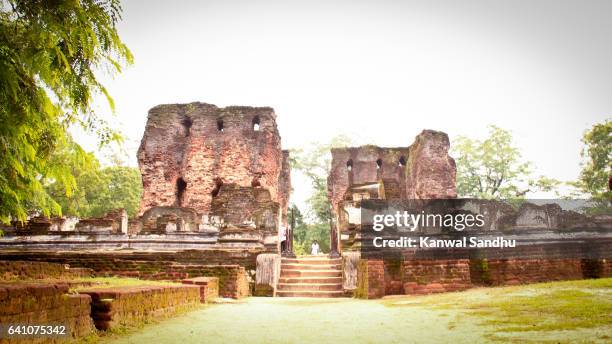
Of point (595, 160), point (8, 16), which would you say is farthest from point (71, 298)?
point (595, 160)

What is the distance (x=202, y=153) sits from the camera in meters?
22.8

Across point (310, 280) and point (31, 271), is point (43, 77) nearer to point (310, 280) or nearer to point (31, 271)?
point (31, 271)

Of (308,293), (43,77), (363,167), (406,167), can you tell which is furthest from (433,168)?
(43,77)

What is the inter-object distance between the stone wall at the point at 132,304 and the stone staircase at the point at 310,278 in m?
3.88

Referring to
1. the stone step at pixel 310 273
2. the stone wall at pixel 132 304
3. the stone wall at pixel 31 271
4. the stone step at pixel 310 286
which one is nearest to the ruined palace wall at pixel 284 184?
the stone step at pixel 310 273

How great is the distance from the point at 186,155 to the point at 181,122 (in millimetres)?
1867

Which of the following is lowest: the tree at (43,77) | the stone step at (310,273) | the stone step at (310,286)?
the stone step at (310,286)

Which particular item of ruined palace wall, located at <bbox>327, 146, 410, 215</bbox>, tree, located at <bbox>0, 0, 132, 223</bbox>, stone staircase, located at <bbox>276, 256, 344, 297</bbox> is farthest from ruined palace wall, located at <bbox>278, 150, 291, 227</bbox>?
tree, located at <bbox>0, 0, 132, 223</bbox>

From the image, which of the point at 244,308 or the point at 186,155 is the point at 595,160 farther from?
the point at 244,308

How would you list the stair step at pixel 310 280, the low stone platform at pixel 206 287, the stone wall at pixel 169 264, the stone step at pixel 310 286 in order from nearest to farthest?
the low stone platform at pixel 206 287, the stone wall at pixel 169 264, the stone step at pixel 310 286, the stair step at pixel 310 280

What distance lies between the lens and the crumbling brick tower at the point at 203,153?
73.7 feet

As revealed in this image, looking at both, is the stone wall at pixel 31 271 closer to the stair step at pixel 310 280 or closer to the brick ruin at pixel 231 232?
the brick ruin at pixel 231 232

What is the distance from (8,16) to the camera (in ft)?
12.2

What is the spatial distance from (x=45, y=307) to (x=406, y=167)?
25.8m
